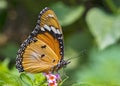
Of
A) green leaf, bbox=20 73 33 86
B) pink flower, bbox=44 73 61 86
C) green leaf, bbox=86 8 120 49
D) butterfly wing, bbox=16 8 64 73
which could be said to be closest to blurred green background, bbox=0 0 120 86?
green leaf, bbox=86 8 120 49

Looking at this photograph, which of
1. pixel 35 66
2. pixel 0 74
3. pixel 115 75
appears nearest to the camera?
pixel 0 74

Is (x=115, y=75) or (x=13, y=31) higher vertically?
(x=13, y=31)

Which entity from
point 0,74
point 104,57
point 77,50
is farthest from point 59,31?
point 77,50

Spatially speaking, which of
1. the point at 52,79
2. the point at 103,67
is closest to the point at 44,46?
the point at 52,79

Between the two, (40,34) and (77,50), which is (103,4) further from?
(40,34)

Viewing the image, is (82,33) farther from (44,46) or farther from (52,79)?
(52,79)

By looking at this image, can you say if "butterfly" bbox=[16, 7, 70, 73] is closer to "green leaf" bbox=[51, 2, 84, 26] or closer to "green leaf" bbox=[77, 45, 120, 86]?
"green leaf" bbox=[77, 45, 120, 86]
